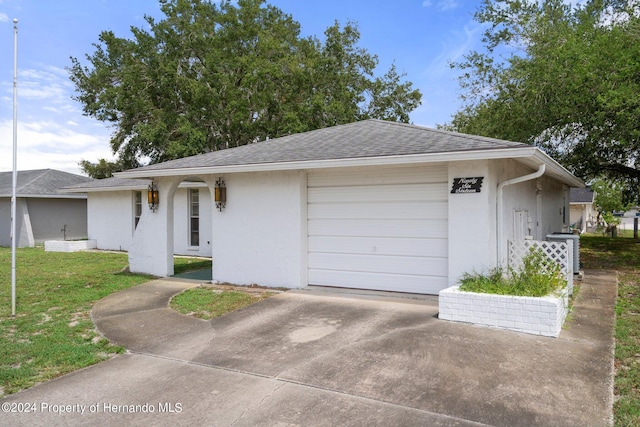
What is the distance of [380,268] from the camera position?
25.6ft

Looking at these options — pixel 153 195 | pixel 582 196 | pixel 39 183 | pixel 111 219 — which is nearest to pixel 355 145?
pixel 153 195

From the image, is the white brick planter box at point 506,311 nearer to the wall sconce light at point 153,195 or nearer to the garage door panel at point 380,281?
the garage door panel at point 380,281

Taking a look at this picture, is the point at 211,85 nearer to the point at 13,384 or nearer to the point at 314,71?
the point at 314,71

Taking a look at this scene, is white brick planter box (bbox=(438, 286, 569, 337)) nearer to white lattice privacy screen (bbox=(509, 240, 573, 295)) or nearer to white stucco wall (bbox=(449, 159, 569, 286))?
white stucco wall (bbox=(449, 159, 569, 286))

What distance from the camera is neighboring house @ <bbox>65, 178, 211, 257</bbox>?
47.4 feet

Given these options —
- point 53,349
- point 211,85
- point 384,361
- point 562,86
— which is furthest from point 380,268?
point 211,85

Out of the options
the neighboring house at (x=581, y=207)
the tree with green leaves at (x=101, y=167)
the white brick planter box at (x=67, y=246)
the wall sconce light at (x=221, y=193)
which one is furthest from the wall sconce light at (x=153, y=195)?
the neighboring house at (x=581, y=207)

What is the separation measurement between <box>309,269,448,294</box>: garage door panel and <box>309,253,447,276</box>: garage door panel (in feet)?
0.27

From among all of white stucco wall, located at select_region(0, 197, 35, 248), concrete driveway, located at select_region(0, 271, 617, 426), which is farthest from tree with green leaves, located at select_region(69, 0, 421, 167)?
concrete driveway, located at select_region(0, 271, 617, 426)

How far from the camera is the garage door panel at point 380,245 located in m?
7.32

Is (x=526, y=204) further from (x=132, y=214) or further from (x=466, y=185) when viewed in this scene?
(x=132, y=214)

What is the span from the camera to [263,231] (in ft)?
28.1

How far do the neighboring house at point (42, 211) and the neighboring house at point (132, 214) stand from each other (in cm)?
205

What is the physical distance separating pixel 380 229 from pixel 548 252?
9.86 feet
